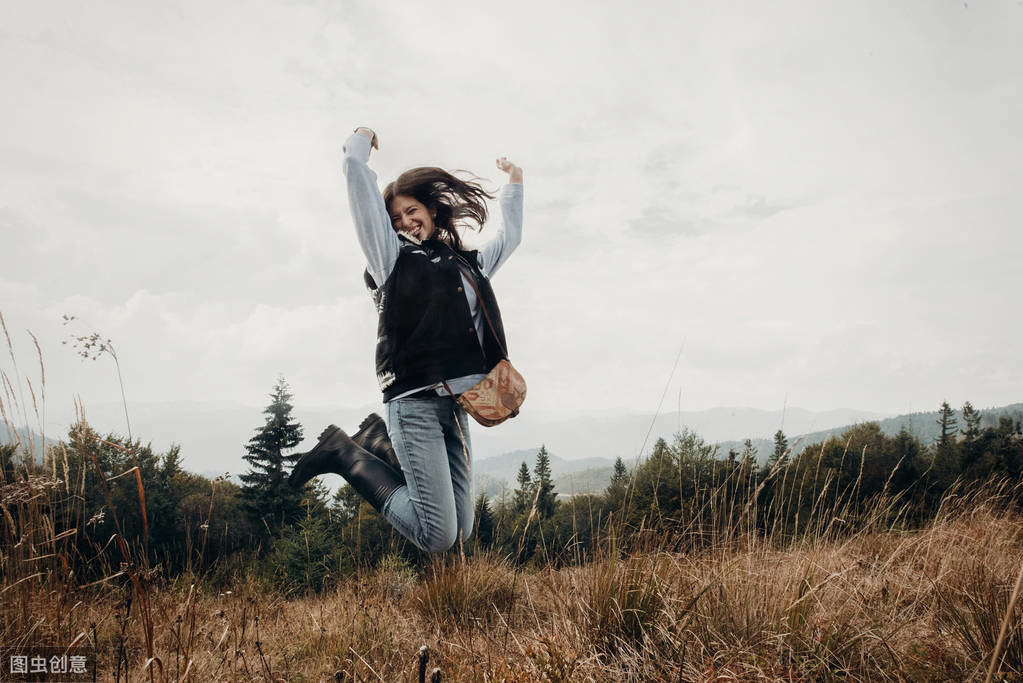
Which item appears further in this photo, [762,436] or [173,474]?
[173,474]

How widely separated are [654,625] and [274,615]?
3360 mm

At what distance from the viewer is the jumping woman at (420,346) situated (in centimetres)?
270

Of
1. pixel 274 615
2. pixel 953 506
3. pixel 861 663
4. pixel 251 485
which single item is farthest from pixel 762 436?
pixel 251 485

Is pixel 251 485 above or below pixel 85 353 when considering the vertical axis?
below

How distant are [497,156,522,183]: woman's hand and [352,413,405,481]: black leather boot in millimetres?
1754

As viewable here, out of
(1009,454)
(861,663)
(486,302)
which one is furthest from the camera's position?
(1009,454)

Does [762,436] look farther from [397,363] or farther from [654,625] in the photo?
[397,363]

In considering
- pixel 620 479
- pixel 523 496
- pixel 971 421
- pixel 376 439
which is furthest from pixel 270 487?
pixel 971 421

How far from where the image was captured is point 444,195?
3.20 m

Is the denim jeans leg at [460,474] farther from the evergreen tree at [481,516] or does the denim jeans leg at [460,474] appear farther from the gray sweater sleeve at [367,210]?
the gray sweater sleeve at [367,210]

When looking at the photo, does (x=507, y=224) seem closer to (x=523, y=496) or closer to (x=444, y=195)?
(x=444, y=195)

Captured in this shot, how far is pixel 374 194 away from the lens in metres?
2.61

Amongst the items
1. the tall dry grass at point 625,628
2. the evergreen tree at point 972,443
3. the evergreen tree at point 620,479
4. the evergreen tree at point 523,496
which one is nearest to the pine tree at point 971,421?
the evergreen tree at point 972,443

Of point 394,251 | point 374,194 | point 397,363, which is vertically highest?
point 374,194
